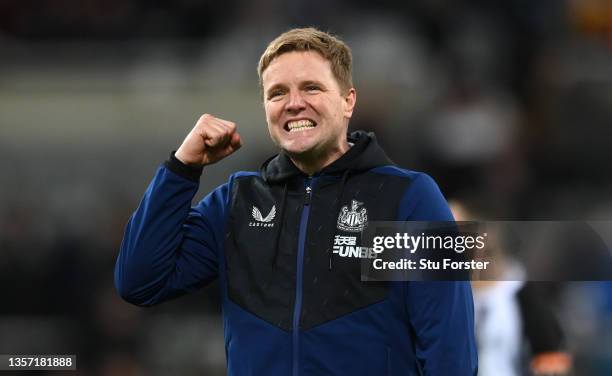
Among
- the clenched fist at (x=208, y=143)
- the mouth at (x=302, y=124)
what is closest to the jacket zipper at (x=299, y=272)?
the mouth at (x=302, y=124)

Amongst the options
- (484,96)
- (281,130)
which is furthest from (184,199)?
(484,96)

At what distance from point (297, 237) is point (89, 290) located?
168 inches

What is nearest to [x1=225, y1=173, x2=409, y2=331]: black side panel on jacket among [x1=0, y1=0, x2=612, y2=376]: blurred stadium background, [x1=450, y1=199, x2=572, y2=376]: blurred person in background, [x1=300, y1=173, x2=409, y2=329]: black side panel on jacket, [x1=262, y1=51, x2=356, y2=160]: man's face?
[x1=300, y1=173, x2=409, y2=329]: black side panel on jacket

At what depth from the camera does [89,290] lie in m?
6.80

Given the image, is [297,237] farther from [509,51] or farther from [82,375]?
[509,51]

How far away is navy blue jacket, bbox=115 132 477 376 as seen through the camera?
8.67ft

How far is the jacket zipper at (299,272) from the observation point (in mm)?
2646

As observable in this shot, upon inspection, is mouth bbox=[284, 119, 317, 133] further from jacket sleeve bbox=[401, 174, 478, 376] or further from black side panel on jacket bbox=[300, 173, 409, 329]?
jacket sleeve bbox=[401, 174, 478, 376]

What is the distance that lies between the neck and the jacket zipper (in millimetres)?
28

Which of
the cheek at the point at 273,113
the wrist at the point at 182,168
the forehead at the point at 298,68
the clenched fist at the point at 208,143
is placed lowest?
the wrist at the point at 182,168

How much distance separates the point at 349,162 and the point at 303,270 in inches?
12.1

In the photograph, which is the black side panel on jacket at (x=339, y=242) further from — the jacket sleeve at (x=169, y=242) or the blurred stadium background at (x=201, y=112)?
the blurred stadium background at (x=201, y=112)

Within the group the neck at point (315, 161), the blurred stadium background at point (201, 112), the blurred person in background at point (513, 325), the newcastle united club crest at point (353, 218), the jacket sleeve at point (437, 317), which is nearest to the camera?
the jacket sleeve at point (437, 317)

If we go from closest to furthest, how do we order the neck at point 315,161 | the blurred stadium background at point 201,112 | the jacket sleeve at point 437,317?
1. the jacket sleeve at point 437,317
2. the neck at point 315,161
3. the blurred stadium background at point 201,112
